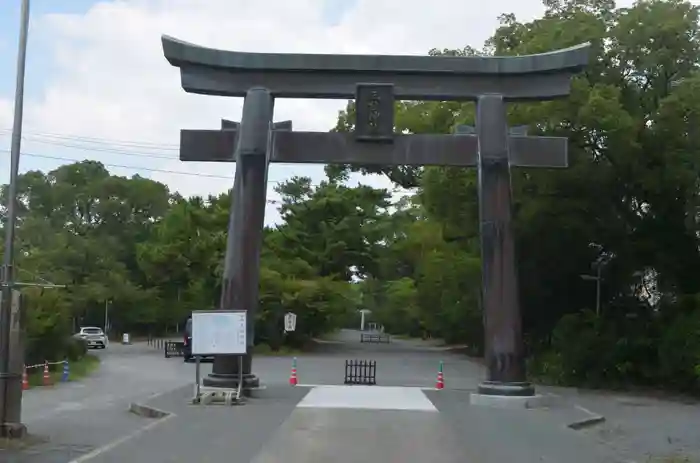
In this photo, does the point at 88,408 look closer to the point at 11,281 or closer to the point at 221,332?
the point at 221,332

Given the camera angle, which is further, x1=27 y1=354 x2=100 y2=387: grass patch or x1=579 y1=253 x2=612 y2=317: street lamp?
x1=579 y1=253 x2=612 y2=317: street lamp

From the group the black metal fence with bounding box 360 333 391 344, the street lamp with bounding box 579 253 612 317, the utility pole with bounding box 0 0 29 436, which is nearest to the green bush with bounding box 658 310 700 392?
the street lamp with bounding box 579 253 612 317

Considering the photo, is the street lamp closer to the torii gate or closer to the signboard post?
the torii gate

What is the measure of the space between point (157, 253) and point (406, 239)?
16901mm

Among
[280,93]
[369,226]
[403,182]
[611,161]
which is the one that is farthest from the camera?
[369,226]

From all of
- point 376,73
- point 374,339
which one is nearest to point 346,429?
point 376,73

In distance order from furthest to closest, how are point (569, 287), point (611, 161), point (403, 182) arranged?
point (403, 182) → point (569, 287) → point (611, 161)

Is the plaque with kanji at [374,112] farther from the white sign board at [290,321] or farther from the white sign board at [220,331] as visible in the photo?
the white sign board at [290,321]

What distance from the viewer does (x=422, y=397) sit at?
70.4 ft

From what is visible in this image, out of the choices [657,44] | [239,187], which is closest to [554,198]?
[657,44]

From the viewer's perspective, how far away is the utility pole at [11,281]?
12711mm

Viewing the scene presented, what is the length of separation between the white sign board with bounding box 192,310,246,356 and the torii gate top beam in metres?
5.90

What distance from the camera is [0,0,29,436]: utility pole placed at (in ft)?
41.7

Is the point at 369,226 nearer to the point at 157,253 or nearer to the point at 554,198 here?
the point at 157,253
